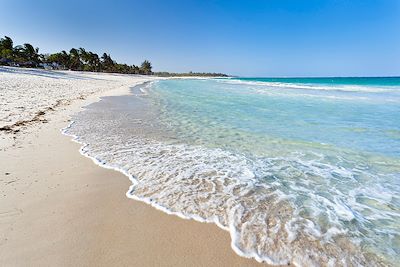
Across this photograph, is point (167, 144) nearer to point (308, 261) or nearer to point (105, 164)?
point (105, 164)

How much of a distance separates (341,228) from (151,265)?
7.61 ft

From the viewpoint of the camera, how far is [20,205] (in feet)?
10.6

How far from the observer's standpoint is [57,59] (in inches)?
3233

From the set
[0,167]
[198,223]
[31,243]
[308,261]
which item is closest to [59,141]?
[0,167]

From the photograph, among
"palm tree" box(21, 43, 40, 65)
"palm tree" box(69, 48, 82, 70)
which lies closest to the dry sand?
"palm tree" box(21, 43, 40, 65)

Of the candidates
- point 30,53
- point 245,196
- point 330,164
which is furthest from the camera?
point 30,53

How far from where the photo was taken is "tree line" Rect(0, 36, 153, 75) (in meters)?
62.9

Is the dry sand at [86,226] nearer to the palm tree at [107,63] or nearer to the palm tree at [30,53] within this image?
the palm tree at [30,53]

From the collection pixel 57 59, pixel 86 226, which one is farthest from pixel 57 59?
pixel 86 226

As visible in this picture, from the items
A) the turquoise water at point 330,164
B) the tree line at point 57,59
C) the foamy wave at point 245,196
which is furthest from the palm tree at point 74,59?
the foamy wave at point 245,196

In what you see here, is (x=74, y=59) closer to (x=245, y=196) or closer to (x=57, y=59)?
(x=57, y=59)

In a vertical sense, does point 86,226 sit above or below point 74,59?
below

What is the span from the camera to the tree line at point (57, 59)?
2475 inches

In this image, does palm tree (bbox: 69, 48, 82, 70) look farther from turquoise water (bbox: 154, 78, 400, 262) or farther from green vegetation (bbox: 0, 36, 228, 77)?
turquoise water (bbox: 154, 78, 400, 262)
